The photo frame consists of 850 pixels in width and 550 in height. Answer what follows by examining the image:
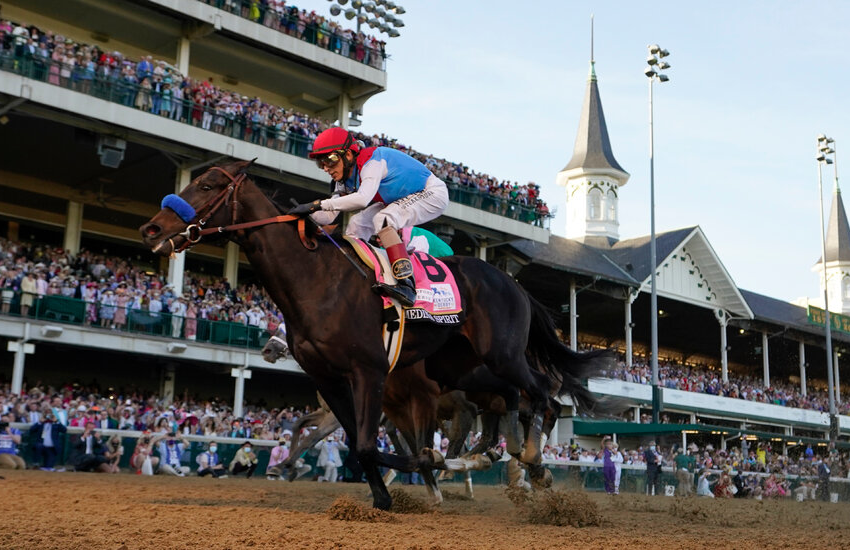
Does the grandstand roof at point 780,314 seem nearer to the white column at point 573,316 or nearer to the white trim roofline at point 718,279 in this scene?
the white trim roofline at point 718,279

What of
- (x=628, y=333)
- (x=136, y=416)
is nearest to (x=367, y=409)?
(x=136, y=416)

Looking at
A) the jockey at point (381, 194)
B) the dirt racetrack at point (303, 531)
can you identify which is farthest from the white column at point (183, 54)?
the jockey at point (381, 194)

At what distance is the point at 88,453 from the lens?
14672 mm

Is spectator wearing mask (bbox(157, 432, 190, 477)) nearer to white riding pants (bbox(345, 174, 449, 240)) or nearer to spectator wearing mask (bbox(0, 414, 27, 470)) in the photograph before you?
spectator wearing mask (bbox(0, 414, 27, 470))

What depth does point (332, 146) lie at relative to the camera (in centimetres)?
698

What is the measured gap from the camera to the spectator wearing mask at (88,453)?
14477 mm

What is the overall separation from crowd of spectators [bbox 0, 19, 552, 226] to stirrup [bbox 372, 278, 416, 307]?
16019mm

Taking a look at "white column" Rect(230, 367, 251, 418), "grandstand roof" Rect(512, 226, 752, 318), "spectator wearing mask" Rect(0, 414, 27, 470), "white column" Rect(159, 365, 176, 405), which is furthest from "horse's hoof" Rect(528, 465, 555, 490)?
"grandstand roof" Rect(512, 226, 752, 318)

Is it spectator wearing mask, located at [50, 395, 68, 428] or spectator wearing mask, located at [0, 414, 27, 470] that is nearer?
spectator wearing mask, located at [0, 414, 27, 470]

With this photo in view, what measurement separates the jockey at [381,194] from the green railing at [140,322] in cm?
1395

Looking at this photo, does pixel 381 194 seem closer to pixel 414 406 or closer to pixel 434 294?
pixel 434 294

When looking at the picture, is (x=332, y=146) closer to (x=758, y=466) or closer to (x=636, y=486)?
(x=636, y=486)

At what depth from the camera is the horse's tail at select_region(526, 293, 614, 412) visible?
8789 millimetres

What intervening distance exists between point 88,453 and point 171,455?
4.71ft
